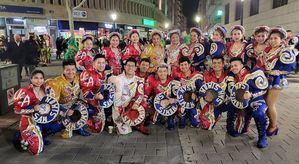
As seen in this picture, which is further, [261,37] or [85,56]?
[85,56]

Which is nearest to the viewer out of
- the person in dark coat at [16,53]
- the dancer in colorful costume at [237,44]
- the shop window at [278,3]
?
the dancer in colorful costume at [237,44]

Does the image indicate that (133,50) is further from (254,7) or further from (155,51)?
(254,7)

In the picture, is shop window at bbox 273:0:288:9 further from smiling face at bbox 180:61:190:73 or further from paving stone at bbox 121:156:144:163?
paving stone at bbox 121:156:144:163

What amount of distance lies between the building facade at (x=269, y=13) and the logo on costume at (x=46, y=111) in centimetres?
1579

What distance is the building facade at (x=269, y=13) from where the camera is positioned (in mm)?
17297

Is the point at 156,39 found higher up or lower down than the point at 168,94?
higher up

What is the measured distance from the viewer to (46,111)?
4.60 m

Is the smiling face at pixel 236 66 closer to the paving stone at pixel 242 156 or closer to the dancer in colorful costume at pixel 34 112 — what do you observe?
the paving stone at pixel 242 156

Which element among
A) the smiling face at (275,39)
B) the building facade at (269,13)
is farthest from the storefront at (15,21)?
the smiling face at (275,39)

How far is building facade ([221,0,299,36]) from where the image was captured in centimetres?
1730

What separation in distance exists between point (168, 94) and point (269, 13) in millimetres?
18607

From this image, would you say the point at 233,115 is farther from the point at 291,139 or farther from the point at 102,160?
the point at 102,160

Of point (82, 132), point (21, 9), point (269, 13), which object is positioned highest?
point (21, 9)

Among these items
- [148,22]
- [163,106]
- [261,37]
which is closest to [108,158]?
[163,106]
